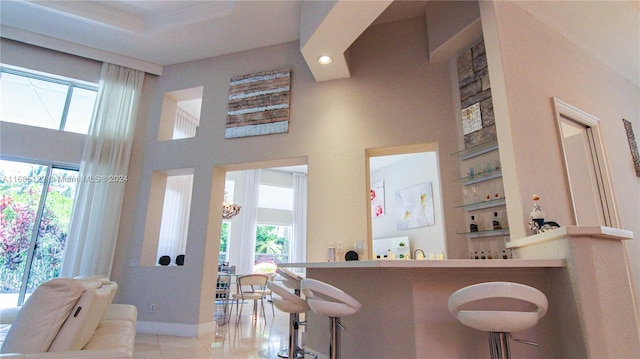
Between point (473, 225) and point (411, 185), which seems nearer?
point (473, 225)

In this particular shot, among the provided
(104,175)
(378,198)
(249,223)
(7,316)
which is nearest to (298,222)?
(249,223)

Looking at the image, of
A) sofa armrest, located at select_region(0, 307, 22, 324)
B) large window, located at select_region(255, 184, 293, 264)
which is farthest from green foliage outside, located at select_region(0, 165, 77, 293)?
large window, located at select_region(255, 184, 293, 264)

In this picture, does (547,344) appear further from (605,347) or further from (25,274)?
(25,274)

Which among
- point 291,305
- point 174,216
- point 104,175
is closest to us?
point 291,305

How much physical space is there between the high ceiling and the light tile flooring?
350cm

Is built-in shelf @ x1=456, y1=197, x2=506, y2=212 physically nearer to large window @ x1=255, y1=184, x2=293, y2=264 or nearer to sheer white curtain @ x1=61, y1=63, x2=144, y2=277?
sheer white curtain @ x1=61, y1=63, x2=144, y2=277

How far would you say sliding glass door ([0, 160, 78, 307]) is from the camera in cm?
451

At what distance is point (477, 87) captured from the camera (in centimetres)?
372

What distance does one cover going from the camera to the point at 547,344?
Result: 2168mm

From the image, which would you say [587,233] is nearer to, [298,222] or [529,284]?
[529,284]

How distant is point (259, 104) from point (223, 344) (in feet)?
10.8

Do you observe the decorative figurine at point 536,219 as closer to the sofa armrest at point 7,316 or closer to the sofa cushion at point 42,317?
the sofa cushion at point 42,317

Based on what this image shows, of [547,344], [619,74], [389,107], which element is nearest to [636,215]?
[619,74]

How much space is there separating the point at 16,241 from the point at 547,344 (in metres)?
6.28
